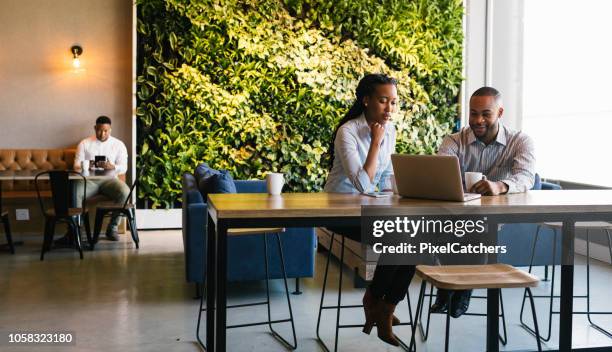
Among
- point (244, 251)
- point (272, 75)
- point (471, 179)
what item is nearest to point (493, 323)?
point (471, 179)

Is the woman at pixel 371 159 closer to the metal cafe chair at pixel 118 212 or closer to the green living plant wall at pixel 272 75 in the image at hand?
the metal cafe chair at pixel 118 212

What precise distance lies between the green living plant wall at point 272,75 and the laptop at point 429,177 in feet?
14.1

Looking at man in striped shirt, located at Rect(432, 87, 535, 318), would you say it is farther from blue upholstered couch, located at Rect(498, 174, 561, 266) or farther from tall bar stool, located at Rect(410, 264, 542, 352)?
blue upholstered couch, located at Rect(498, 174, 561, 266)

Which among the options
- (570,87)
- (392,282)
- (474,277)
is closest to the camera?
(474,277)

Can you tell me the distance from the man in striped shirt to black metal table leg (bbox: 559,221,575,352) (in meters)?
0.51

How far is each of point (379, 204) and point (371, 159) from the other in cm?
78

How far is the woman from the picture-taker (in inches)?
116

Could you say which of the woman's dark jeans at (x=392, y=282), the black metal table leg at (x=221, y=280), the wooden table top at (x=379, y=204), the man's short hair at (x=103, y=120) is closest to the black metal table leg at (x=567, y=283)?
the wooden table top at (x=379, y=204)

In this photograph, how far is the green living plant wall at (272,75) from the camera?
684 centimetres

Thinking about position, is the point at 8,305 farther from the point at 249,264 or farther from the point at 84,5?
the point at 84,5

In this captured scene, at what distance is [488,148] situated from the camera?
350cm

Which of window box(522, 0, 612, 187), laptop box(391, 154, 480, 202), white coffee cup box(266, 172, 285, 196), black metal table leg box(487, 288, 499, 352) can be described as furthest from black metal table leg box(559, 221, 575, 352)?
window box(522, 0, 612, 187)

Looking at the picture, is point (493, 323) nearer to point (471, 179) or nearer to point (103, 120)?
point (471, 179)

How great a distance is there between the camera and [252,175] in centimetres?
708
